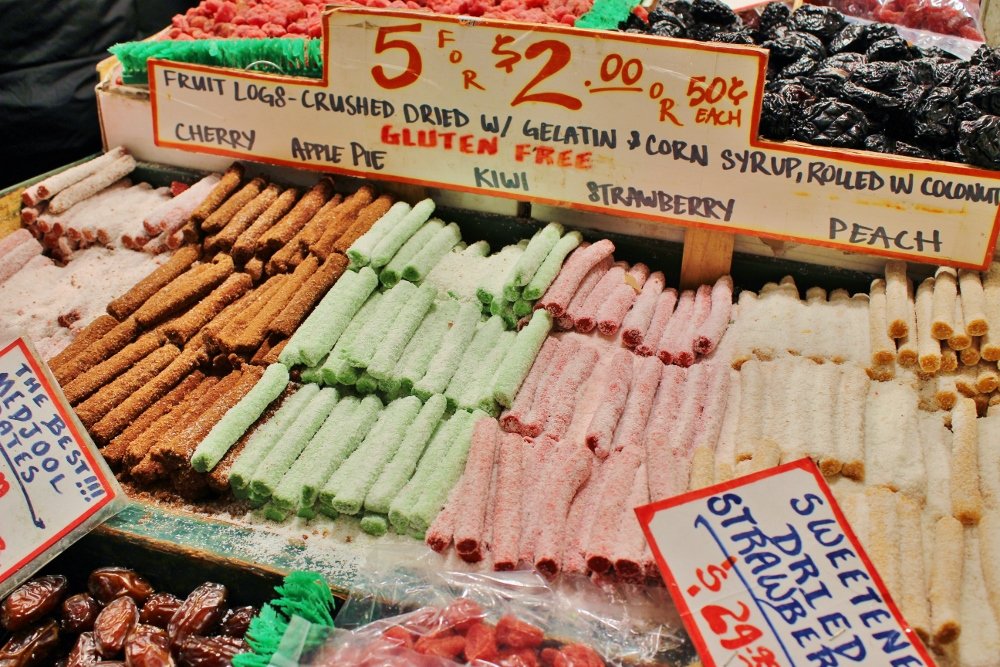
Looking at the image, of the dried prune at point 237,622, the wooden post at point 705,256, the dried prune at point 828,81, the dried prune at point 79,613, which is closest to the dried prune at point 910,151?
the dried prune at point 828,81

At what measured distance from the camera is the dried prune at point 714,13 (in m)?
4.14

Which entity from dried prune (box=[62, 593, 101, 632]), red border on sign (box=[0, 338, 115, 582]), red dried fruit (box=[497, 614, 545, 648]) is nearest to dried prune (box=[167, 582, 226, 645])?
dried prune (box=[62, 593, 101, 632])

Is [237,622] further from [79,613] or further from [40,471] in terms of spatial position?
[40,471]

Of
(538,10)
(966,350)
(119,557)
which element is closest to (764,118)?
(966,350)

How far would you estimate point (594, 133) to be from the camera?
3.04 metres

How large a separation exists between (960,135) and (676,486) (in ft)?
5.11

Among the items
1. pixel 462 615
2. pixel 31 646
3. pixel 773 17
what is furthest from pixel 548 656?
pixel 773 17

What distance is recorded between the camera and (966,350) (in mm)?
2639

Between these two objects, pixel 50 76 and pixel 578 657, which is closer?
pixel 578 657

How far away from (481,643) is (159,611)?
0.92m

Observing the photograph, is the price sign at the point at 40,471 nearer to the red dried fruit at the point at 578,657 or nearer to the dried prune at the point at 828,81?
the red dried fruit at the point at 578,657

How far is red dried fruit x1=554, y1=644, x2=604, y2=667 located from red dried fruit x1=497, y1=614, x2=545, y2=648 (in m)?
0.06

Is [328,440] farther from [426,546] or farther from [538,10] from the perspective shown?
[538,10]

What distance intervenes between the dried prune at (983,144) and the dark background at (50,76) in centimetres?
451
